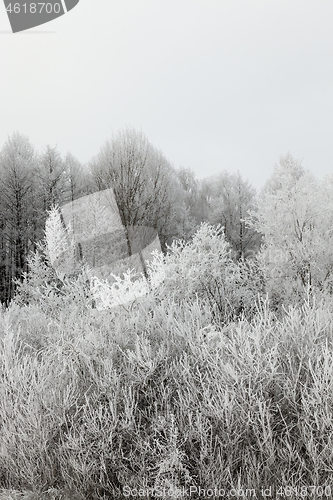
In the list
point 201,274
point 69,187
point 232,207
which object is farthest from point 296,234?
point 232,207

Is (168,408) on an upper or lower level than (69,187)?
lower

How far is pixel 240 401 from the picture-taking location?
13.9ft

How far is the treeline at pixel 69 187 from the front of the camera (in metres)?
21.6

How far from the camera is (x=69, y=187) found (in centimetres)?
2453

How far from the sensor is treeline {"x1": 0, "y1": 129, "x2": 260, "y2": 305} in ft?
70.8

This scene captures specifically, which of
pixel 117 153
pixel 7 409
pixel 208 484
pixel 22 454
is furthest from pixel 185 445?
pixel 117 153

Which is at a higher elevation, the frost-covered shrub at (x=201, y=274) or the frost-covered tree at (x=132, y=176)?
the frost-covered tree at (x=132, y=176)

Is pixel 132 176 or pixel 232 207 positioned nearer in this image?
pixel 132 176

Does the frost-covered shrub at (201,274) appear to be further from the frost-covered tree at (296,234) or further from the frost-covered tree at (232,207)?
the frost-covered tree at (232,207)

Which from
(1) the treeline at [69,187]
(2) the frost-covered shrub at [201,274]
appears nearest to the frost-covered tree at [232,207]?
(1) the treeline at [69,187]

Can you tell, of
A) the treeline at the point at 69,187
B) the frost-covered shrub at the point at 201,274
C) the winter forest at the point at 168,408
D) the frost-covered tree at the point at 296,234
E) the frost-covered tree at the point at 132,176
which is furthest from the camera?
the treeline at the point at 69,187

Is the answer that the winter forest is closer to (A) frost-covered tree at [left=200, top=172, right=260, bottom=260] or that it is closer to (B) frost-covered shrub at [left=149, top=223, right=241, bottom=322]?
(B) frost-covered shrub at [left=149, top=223, right=241, bottom=322]

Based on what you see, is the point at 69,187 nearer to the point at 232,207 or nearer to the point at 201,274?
the point at 232,207

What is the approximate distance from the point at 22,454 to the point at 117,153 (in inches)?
748
